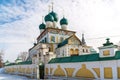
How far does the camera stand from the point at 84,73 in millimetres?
15102

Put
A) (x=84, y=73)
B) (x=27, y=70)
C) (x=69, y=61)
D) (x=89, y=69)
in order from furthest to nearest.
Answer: (x=27, y=70), (x=69, y=61), (x=84, y=73), (x=89, y=69)

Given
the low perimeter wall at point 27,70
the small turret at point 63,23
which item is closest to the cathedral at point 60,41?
the small turret at point 63,23

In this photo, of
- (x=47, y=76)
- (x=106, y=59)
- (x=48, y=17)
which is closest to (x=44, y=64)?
(x=47, y=76)

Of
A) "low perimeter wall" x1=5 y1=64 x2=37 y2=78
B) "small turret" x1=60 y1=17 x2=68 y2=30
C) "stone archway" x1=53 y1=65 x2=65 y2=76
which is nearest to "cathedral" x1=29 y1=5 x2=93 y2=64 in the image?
"small turret" x1=60 y1=17 x2=68 y2=30

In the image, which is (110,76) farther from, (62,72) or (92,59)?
(62,72)

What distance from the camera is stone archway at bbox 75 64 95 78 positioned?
1451 cm

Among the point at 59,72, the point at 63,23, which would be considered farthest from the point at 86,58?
the point at 63,23

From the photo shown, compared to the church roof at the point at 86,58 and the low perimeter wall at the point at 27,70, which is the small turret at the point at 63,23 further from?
the church roof at the point at 86,58

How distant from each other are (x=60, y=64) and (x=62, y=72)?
0.90m

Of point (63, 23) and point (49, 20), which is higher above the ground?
point (49, 20)

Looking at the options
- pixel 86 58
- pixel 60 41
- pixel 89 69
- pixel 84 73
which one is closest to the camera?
pixel 89 69

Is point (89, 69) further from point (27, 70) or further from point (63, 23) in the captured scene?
point (63, 23)

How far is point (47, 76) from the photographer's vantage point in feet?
68.1

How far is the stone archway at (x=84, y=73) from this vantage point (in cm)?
1451
